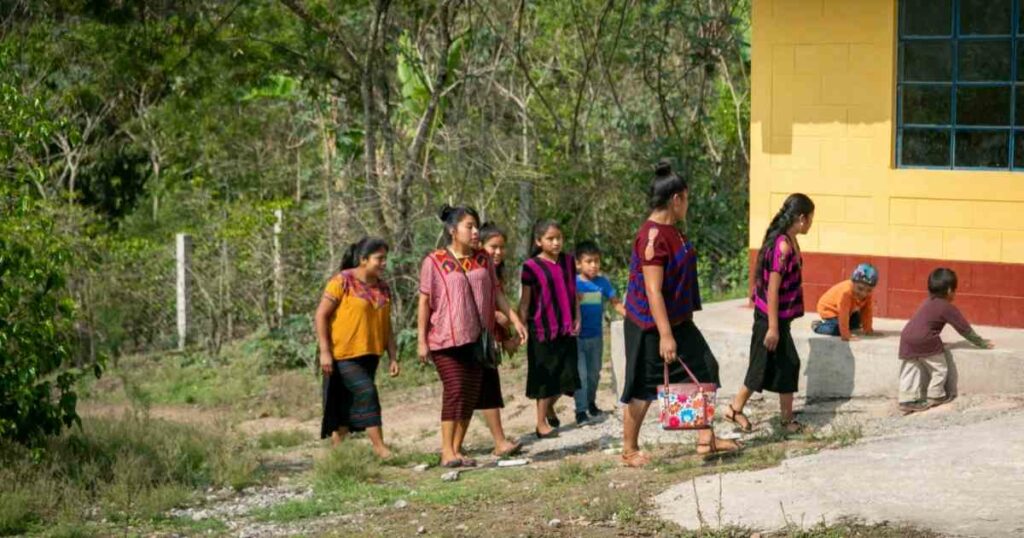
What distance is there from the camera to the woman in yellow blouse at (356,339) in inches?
391

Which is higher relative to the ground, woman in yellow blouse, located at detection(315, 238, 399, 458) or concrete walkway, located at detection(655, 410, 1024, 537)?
woman in yellow blouse, located at detection(315, 238, 399, 458)

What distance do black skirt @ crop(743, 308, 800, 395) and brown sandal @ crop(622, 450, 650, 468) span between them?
3.54ft

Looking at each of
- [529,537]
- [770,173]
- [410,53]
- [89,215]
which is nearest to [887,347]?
[770,173]

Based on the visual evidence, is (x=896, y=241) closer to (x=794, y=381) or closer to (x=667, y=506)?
(x=794, y=381)

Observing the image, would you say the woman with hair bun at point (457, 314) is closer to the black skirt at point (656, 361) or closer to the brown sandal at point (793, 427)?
the black skirt at point (656, 361)

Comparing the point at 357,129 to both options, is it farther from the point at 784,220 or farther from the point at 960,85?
the point at 784,220

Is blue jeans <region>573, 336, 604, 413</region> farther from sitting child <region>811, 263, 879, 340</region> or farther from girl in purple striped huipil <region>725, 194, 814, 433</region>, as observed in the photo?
sitting child <region>811, 263, 879, 340</region>

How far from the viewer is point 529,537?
294 inches

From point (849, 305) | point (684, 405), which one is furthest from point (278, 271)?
point (684, 405)

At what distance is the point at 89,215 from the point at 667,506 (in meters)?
11.9

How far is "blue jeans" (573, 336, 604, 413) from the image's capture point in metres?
10.7

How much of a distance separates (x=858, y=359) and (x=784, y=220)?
1339 millimetres

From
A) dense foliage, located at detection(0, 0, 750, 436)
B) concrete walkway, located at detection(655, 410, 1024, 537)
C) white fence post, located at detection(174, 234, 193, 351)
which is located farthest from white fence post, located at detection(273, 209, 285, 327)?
concrete walkway, located at detection(655, 410, 1024, 537)

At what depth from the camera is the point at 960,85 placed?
1052 centimetres
